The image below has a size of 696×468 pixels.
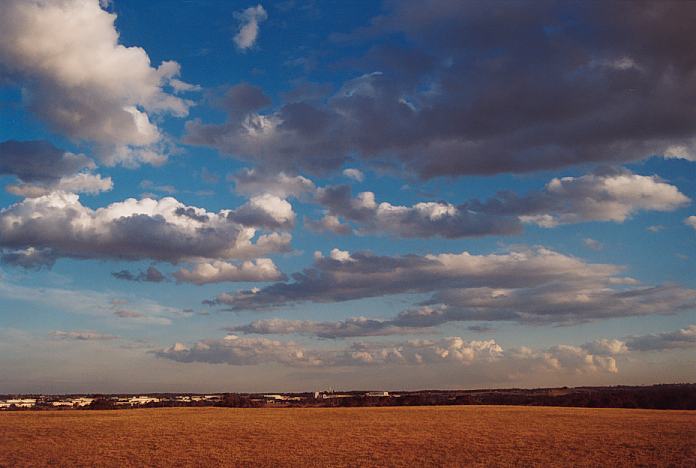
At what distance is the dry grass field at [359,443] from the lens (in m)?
42.8

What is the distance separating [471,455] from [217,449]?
63.1 feet

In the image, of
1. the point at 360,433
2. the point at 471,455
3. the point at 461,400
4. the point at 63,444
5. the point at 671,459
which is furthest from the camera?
the point at 461,400

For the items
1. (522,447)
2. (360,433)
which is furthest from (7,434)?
(522,447)

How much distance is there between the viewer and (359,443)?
5216cm

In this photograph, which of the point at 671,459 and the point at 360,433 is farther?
the point at 360,433

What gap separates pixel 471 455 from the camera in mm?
43969

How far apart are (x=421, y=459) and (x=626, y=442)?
18.4m

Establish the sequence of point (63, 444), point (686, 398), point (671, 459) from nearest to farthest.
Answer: point (671, 459)
point (63, 444)
point (686, 398)

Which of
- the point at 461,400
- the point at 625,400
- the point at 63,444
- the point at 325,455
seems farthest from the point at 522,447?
the point at 461,400

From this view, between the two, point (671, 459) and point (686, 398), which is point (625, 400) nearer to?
point (686, 398)

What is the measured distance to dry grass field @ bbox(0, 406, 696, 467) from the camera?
42750mm

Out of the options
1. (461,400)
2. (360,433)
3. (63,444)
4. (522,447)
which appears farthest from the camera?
(461,400)

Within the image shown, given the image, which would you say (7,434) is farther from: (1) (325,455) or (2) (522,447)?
(2) (522,447)

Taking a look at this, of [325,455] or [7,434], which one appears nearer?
[325,455]
